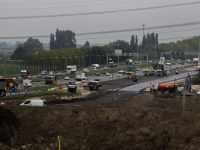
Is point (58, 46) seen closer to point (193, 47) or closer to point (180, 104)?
point (180, 104)

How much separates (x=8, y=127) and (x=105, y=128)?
8.72 meters

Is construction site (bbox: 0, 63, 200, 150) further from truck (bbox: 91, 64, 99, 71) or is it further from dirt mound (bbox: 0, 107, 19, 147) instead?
truck (bbox: 91, 64, 99, 71)

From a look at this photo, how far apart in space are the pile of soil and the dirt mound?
531 millimetres

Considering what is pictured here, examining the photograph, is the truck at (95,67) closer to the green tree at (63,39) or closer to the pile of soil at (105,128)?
the green tree at (63,39)

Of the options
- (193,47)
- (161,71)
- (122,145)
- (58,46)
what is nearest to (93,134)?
(122,145)

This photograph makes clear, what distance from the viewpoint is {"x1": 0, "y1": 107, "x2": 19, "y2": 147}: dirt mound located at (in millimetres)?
25683

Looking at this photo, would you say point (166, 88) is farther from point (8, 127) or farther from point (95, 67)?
point (95, 67)

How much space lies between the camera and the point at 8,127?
27.2 m

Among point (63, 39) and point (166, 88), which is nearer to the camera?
point (166, 88)

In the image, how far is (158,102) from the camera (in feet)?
150

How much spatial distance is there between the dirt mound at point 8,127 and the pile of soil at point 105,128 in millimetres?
531

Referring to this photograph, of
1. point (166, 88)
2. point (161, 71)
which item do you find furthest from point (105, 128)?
point (161, 71)

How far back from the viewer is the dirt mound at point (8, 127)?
2568 cm

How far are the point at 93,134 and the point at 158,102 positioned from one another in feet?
69.6
